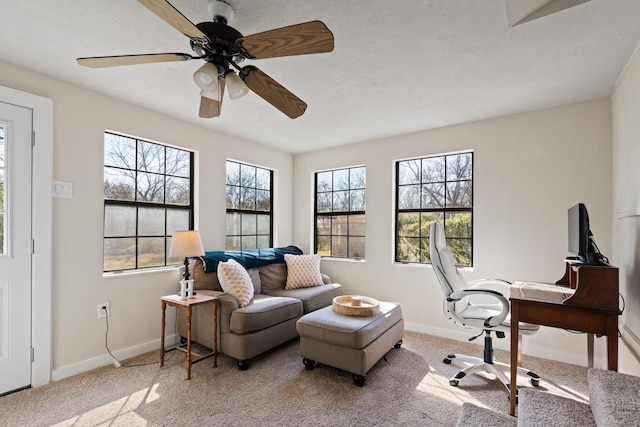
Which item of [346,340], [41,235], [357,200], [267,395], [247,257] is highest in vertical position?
[357,200]

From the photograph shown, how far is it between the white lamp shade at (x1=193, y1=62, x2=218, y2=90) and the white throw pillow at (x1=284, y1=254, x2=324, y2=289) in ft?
8.44

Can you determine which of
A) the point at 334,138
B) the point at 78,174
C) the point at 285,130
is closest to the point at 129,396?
the point at 78,174

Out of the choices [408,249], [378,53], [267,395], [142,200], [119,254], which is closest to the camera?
[378,53]

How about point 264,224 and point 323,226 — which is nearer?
point 264,224

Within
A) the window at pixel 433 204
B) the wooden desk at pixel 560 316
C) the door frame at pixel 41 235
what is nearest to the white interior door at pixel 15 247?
the door frame at pixel 41 235

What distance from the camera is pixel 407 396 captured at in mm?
2246

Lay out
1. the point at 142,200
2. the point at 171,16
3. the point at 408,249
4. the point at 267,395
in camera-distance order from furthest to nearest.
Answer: the point at 408,249
the point at 142,200
the point at 267,395
the point at 171,16

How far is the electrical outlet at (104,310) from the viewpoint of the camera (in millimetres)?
2692

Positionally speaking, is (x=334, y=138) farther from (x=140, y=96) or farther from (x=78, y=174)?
(x=78, y=174)

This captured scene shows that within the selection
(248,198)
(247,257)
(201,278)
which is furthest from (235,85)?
(248,198)

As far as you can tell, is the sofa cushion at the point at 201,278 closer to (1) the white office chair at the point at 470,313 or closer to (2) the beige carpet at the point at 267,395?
(2) the beige carpet at the point at 267,395

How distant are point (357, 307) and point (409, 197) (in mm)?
1738

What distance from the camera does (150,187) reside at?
3.18 metres

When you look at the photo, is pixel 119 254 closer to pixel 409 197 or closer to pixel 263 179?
pixel 263 179
